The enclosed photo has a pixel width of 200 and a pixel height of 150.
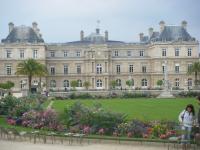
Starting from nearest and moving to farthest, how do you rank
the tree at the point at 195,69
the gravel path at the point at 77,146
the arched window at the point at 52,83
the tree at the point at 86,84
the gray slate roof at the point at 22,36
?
the gravel path at the point at 77,146
the tree at the point at 195,69
the tree at the point at 86,84
the gray slate roof at the point at 22,36
the arched window at the point at 52,83

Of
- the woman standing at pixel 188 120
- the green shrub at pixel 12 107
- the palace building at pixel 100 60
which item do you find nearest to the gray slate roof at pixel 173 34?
the palace building at pixel 100 60

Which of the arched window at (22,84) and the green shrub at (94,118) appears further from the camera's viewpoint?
the arched window at (22,84)

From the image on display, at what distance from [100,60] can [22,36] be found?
11612 millimetres

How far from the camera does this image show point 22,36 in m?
66.2

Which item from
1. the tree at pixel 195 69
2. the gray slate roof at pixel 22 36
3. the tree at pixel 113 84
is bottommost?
the tree at pixel 113 84

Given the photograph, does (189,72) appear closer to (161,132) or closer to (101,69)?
(101,69)

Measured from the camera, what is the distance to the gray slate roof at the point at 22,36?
65.8m

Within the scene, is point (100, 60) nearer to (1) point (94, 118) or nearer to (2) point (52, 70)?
(2) point (52, 70)

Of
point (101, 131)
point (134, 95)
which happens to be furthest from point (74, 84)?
point (101, 131)

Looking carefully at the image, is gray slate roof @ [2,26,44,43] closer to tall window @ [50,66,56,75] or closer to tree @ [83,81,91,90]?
tall window @ [50,66,56,75]

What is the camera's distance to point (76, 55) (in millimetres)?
71000

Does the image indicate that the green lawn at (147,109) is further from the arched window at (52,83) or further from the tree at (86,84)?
the arched window at (52,83)

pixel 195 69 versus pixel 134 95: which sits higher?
pixel 195 69

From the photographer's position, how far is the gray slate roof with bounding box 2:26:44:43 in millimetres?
65812
